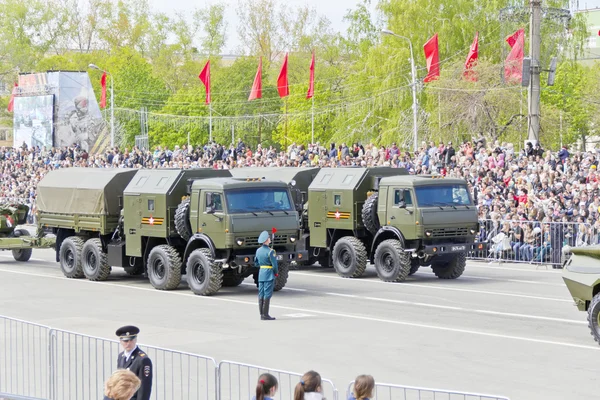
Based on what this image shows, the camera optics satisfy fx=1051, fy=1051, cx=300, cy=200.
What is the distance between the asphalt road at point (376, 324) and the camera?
13.7 m

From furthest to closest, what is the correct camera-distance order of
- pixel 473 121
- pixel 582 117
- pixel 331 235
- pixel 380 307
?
pixel 582 117, pixel 473 121, pixel 331 235, pixel 380 307

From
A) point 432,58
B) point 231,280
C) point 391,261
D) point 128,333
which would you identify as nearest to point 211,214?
point 231,280

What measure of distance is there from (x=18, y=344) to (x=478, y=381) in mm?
5862

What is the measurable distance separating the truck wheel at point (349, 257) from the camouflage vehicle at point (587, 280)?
30.7 ft

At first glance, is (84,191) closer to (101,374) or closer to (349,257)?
(349,257)

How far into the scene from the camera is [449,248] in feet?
78.5

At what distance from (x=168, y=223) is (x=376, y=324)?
270 inches

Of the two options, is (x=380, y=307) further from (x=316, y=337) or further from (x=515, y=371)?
(x=515, y=371)

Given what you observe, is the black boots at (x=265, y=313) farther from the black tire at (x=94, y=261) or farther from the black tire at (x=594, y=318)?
the black tire at (x=94, y=261)

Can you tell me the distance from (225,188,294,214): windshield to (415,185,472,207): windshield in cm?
340

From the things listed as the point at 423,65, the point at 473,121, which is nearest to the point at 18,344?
the point at 473,121

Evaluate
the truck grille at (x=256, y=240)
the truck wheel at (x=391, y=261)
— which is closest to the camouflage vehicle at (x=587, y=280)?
the truck grille at (x=256, y=240)

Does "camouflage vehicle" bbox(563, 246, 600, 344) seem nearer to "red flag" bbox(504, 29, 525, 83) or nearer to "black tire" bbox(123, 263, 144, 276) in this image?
"black tire" bbox(123, 263, 144, 276)

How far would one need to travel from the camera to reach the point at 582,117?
76.4 metres
